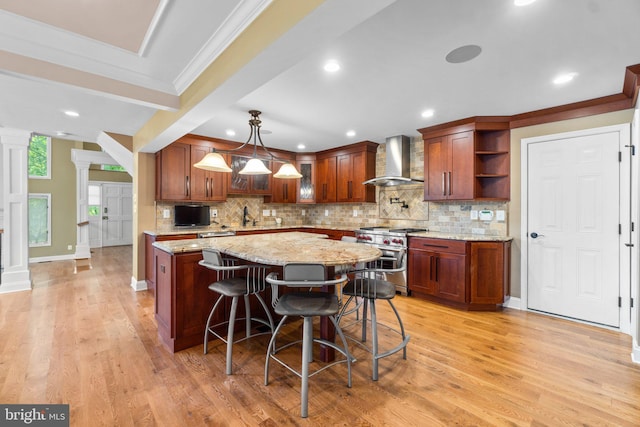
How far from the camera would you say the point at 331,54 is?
2.20 m

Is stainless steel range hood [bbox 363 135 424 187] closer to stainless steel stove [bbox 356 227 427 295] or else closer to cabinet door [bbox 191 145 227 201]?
stainless steel stove [bbox 356 227 427 295]

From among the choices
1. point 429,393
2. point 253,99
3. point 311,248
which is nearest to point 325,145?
point 253,99

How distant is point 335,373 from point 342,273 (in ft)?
2.51

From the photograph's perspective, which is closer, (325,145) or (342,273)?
(342,273)

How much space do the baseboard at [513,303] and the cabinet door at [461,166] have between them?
1.38 metres

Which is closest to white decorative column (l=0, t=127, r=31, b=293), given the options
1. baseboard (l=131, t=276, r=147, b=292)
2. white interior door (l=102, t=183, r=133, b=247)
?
baseboard (l=131, t=276, r=147, b=292)

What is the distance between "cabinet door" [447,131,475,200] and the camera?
3793 millimetres

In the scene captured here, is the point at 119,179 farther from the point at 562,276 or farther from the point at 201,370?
the point at 562,276

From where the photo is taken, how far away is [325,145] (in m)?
5.41

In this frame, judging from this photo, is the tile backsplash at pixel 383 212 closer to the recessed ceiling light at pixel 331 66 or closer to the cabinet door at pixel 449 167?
the cabinet door at pixel 449 167

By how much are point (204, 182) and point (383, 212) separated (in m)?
3.16

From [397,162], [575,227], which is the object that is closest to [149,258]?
[397,162]

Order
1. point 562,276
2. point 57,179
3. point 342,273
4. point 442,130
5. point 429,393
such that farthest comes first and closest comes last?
1. point 57,179
2. point 442,130
3. point 562,276
4. point 342,273
5. point 429,393

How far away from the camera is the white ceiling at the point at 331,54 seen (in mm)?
1717
